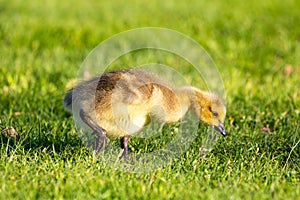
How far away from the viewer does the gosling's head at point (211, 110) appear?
172 inches

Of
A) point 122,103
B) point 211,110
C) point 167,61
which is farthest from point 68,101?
point 167,61

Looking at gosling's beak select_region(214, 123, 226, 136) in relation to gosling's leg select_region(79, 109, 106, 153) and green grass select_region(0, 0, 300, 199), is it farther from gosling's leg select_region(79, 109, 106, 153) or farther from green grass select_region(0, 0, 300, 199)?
gosling's leg select_region(79, 109, 106, 153)

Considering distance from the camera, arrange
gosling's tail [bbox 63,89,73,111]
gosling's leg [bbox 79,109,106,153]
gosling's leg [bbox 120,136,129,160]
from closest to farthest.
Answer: gosling's leg [bbox 79,109,106,153], gosling's leg [bbox 120,136,129,160], gosling's tail [bbox 63,89,73,111]

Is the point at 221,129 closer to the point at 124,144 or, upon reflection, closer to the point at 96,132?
the point at 124,144

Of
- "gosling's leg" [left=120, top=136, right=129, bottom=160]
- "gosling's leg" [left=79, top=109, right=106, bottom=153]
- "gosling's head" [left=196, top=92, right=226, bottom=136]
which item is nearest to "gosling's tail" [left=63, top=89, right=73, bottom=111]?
"gosling's leg" [left=79, top=109, right=106, bottom=153]

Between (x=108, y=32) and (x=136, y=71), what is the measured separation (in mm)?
4232

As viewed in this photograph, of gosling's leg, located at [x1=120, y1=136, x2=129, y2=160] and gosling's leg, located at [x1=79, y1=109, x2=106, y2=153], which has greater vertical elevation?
gosling's leg, located at [x1=79, y1=109, x2=106, y2=153]

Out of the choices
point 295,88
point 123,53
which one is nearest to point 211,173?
point 295,88

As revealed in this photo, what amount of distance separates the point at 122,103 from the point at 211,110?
825 mm

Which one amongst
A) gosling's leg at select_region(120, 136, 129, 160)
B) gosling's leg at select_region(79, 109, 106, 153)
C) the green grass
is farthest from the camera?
gosling's leg at select_region(120, 136, 129, 160)

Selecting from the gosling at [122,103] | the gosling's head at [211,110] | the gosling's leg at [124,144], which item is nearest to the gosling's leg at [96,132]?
the gosling at [122,103]

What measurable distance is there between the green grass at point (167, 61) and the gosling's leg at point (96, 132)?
0.33ft

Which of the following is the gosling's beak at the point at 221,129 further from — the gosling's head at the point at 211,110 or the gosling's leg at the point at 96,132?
the gosling's leg at the point at 96,132

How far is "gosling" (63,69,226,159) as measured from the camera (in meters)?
3.89
